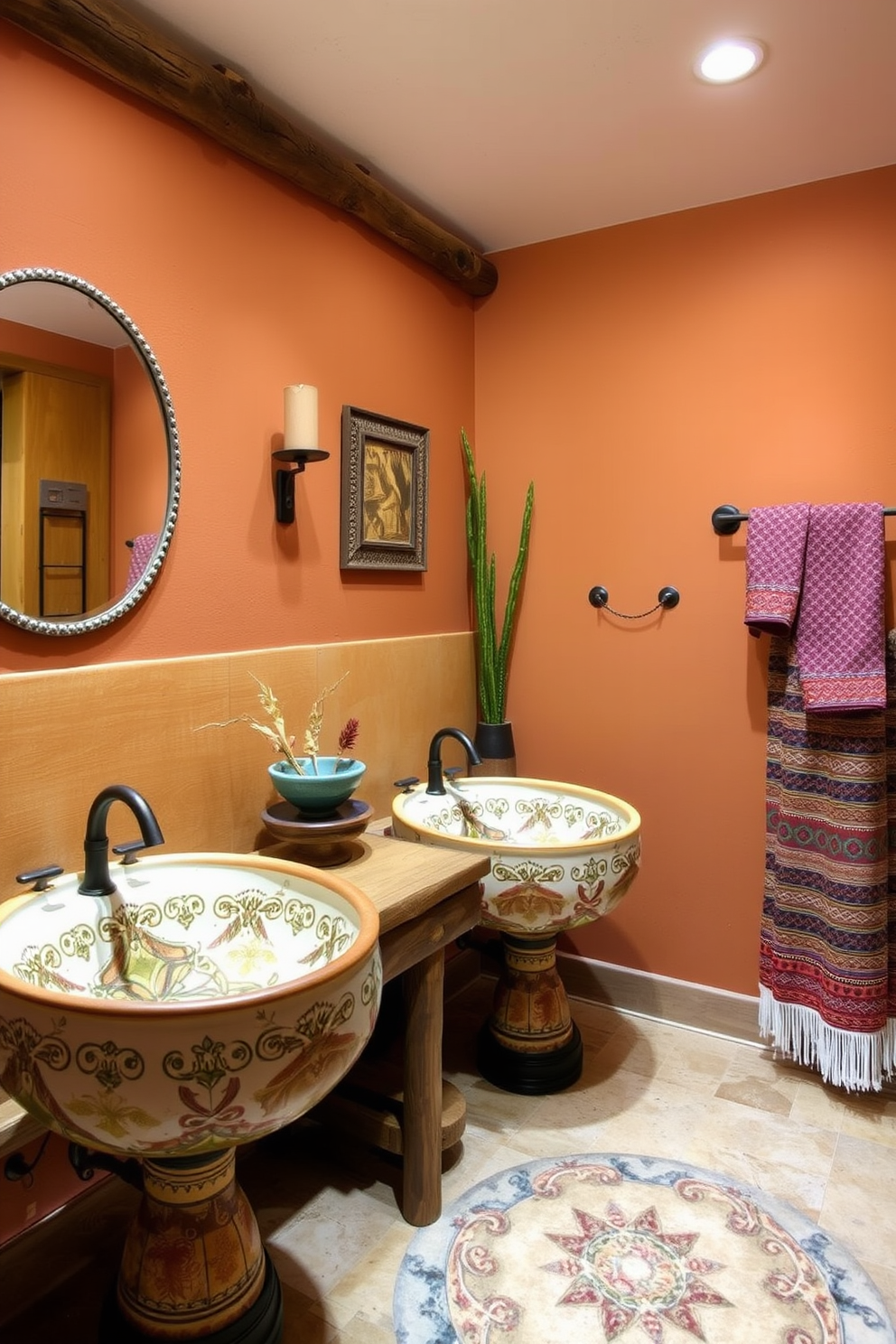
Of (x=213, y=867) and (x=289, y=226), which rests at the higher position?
(x=289, y=226)

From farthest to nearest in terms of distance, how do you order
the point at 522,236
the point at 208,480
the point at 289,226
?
the point at 522,236 → the point at 289,226 → the point at 208,480

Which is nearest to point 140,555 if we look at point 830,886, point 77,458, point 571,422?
point 77,458

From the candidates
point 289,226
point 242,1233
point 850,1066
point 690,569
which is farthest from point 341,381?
point 850,1066

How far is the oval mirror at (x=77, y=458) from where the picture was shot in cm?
140

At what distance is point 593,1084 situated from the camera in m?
2.14

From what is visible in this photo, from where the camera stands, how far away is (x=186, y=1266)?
124 cm

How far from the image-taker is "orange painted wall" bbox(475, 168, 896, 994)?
84.5 inches

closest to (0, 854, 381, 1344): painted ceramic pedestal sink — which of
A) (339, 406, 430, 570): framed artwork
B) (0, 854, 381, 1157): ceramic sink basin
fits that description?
(0, 854, 381, 1157): ceramic sink basin

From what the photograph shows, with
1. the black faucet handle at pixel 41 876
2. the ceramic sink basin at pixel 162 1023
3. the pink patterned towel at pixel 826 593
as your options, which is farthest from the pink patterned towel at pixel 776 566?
the black faucet handle at pixel 41 876

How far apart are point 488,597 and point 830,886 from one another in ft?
4.06

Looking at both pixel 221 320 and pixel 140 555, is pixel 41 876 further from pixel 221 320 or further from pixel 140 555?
pixel 221 320

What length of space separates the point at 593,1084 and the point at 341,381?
6.17 feet

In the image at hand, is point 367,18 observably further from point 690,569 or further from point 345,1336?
point 345,1336

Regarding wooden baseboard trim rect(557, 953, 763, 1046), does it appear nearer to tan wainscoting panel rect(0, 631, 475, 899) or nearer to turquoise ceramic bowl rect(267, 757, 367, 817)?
tan wainscoting panel rect(0, 631, 475, 899)
